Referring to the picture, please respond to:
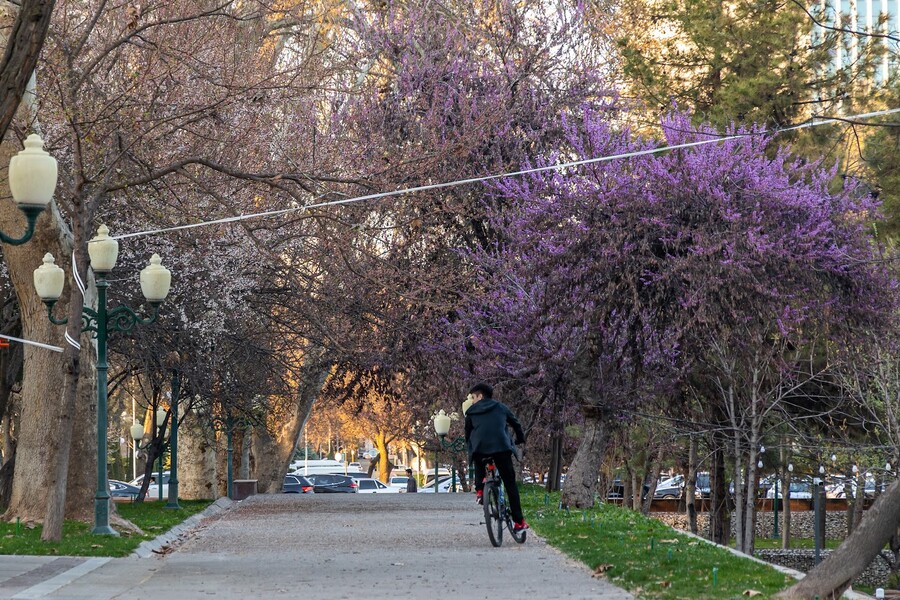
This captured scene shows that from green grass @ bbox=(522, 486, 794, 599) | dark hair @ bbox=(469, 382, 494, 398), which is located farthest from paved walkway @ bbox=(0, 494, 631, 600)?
dark hair @ bbox=(469, 382, 494, 398)

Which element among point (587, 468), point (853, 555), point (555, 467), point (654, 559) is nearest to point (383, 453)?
point (555, 467)

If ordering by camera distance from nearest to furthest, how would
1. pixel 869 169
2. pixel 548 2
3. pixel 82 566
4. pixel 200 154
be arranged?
pixel 82 566, pixel 200 154, pixel 869 169, pixel 548 2

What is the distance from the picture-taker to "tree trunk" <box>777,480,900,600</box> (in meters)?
9.52

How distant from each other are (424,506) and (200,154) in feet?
31.9

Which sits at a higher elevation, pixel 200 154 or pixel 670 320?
pixel 200 154

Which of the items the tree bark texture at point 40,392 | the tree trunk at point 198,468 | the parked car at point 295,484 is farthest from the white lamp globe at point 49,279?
the parked car at point 295,484

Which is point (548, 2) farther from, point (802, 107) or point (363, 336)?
point (363, 336)

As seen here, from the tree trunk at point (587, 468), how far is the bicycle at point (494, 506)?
28.5ft

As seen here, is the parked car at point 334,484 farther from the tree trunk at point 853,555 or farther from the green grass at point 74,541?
the tree trunk at point 853,555

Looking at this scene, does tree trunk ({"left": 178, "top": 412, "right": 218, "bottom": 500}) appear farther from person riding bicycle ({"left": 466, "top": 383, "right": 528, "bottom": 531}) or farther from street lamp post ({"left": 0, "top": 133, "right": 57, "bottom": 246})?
street lamp post ({"left": 0, "top": 133, "right": 57, "bottom": 246})

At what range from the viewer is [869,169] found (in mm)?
29703

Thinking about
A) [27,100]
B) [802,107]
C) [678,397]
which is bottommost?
[678,397]

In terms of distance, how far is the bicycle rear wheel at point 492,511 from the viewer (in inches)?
565


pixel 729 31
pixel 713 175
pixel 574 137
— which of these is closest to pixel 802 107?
pixel 729 31
